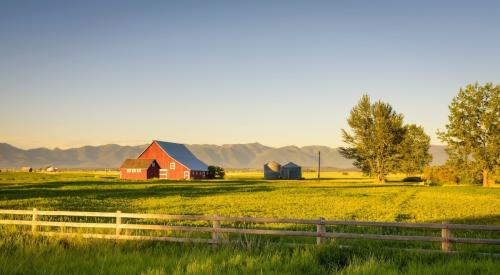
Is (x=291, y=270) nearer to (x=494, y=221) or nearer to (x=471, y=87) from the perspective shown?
(x=494, y=221)

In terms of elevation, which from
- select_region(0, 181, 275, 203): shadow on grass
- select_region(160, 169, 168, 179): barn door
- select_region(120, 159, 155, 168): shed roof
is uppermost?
select_region(120, 159, 155, 168): shed roof

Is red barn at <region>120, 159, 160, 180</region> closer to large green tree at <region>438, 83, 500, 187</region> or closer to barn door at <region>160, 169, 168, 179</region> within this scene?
barn door at <region>160, 169, 168, 179</region>

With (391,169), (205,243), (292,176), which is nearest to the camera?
(205,243)

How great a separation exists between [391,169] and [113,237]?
282 ft

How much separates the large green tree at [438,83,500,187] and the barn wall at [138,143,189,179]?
52.3 m

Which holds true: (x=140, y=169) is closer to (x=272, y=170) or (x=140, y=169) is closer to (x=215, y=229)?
(x=272, y=170)

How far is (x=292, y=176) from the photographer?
122 meters

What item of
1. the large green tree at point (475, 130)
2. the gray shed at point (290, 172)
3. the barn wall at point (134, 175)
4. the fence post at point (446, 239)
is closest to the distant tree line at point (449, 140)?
the large green tree at point (475, 130)

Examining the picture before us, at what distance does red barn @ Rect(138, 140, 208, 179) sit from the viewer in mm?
98000

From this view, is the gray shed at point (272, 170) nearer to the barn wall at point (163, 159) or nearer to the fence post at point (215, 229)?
the barn wall at point (163, 159)

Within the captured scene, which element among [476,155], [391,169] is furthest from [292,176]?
[476,155]

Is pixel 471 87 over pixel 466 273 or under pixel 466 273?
over

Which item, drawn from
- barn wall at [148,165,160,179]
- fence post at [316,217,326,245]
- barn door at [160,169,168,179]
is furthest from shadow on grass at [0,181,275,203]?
barn door at [160,169,168,179]

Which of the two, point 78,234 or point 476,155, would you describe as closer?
point 78,234
